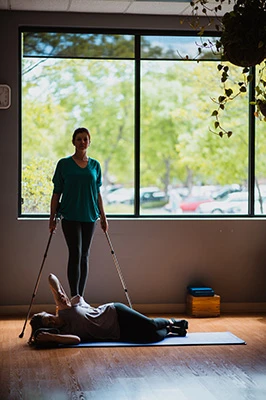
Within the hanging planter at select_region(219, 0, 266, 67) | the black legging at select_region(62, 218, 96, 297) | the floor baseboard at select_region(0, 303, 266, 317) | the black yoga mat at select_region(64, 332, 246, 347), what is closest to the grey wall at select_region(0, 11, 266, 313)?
the floor baseboard at select_region(0, 303, 266, 317)

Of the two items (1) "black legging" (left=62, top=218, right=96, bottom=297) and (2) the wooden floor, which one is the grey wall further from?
(2) the wooden floor

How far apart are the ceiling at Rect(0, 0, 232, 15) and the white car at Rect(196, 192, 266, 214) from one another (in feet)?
6.35

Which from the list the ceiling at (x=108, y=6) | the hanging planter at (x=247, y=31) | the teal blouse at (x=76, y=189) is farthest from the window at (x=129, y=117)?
the hanging planter at (x=247, y=31)

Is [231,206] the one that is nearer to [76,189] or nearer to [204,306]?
[204,306]

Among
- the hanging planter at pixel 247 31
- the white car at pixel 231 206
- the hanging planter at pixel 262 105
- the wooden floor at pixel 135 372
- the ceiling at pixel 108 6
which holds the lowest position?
the wooden floor at pixel 135 372

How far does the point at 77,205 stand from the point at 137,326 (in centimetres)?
130

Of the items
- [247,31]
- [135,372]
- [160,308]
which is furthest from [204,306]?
[247,31]

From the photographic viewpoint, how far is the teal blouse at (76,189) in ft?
22.6

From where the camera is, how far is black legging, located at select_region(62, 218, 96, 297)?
22.5 ft

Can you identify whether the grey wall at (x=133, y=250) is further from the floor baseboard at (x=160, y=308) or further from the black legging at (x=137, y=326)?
the black legging at (x=137, y=326)

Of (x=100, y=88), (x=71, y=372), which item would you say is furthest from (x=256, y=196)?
(x=71, y=372)

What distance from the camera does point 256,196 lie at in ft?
26.3

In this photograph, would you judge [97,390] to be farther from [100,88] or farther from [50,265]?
[100,88]

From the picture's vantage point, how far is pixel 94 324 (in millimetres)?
6227
